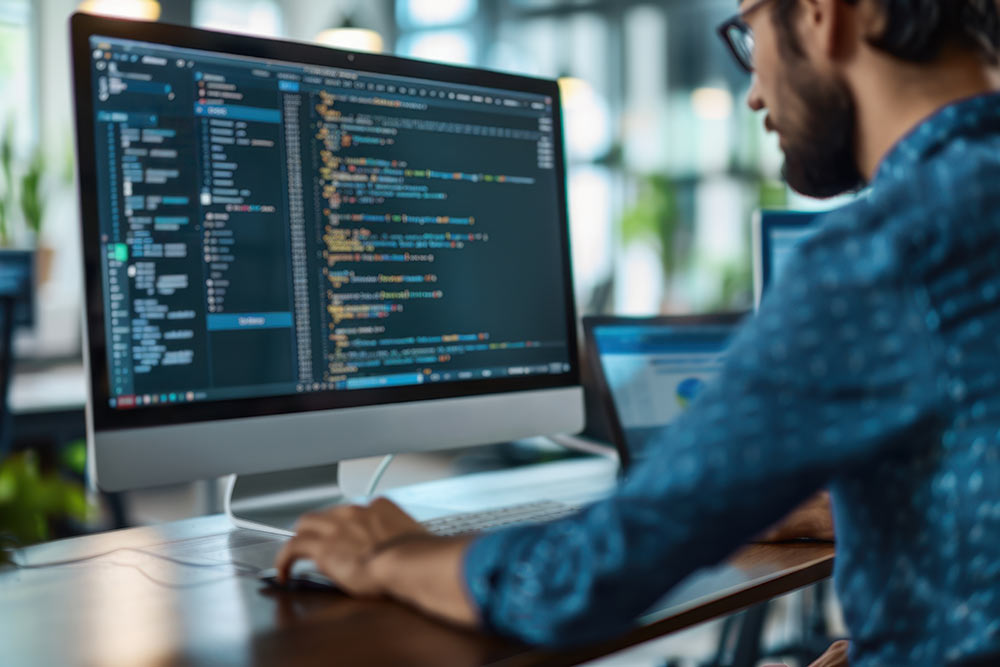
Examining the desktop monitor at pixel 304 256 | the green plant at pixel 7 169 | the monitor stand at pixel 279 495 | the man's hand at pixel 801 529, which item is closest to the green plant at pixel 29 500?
the desktop monitor at pixel 304 256

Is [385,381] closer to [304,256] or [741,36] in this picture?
[304,256]

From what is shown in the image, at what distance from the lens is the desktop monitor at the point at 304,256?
36.6 inches

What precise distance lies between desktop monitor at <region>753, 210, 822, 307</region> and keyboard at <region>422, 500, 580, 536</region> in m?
0.64

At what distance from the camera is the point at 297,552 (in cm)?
78

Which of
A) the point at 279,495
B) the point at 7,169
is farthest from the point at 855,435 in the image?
the point at 7,169

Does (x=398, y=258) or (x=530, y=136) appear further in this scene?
(x=530, y=136)

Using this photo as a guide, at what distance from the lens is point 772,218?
5.16 ft

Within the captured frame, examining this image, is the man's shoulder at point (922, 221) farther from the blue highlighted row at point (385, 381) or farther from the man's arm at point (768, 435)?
the blue highlighted row at point (385, 381)

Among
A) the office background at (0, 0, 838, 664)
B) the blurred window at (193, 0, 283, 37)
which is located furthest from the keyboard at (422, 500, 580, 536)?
the office background at (0, 0, 838, 664)

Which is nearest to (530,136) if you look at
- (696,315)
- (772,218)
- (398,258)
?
(398,258)

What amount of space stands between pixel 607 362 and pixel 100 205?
713 millimetres

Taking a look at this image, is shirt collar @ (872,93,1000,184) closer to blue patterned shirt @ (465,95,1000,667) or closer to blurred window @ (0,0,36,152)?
blue patterned shirt @ (465,95,1000,667)

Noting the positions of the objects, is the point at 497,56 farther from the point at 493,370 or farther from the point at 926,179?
the point at 926,179

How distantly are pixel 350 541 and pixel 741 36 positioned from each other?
55 centimetres
